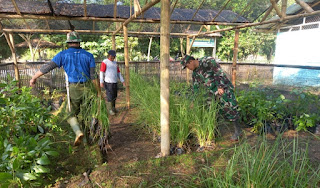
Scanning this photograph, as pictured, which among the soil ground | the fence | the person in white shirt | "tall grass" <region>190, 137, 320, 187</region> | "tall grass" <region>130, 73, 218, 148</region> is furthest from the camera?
the fence

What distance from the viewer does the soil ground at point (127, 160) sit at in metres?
1.75

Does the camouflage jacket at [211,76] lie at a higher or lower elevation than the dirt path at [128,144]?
higher

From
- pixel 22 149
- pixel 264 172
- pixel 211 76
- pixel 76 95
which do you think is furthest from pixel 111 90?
pixel 264 172

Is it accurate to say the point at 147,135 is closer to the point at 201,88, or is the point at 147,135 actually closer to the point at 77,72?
→ the point at 201,88

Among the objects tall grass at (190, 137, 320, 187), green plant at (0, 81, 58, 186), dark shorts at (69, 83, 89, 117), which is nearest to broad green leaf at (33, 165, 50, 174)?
green plant at (0, 81, 58, 186)

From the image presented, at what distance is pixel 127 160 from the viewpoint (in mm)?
2621

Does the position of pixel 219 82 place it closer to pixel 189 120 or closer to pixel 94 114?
pixel 189 120

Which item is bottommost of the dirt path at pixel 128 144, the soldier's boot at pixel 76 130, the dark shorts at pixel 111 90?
the dirt path at pixel 128 144

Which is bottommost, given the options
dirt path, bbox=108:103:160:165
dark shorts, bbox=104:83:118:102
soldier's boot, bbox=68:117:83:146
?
dirt path, bbox=108:103:160:165

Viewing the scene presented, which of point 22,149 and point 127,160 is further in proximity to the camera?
point 127,160

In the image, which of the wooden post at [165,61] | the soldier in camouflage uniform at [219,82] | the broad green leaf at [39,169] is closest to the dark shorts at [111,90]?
the soldier in camouflage uniform at [219,82]

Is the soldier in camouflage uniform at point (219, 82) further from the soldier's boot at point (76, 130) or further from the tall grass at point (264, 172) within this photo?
the soldier's boot at point (76, 130)

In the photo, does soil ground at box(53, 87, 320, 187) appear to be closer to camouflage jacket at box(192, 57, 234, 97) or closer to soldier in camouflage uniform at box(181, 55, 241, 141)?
soldier in camouflage uniform at box(181, 55, 241, 141)

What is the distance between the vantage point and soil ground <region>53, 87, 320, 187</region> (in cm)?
175
